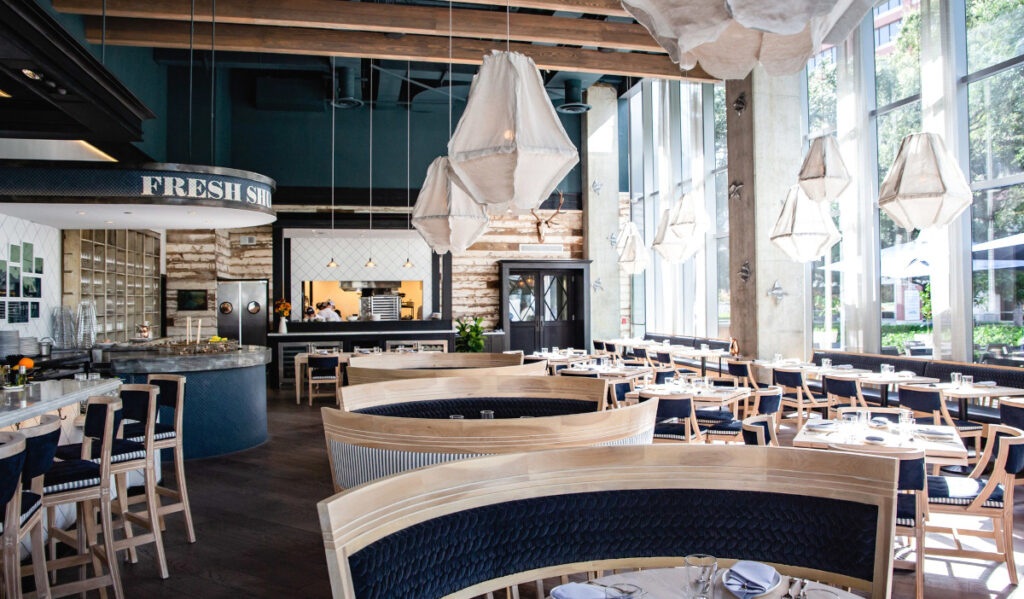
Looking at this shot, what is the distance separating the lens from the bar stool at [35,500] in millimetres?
2807

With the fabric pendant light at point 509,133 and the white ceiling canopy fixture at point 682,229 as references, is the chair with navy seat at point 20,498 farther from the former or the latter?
the white ceiling canopy fixture at point 682,229

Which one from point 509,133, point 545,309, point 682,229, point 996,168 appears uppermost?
point 996,168

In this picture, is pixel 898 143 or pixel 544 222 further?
pixel 544 222

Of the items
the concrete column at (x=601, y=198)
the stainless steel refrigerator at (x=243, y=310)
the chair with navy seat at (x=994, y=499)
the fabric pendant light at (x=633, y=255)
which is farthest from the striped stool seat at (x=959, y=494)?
the stainless steel refrigerator at (x=243, y=310)

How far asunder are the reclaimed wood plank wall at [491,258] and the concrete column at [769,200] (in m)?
6.14

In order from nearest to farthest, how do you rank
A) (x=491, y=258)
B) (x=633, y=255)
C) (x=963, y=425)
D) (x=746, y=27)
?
(x=746, y=27) < (x=963, y=425) < (x=633, y=255) < (x=491, y=258)

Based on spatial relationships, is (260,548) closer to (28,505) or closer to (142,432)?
(142,432)

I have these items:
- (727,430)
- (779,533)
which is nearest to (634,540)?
(779,533)

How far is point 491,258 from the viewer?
1580 cm

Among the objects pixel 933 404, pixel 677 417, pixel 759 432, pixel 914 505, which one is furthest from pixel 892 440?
pixel 933 404

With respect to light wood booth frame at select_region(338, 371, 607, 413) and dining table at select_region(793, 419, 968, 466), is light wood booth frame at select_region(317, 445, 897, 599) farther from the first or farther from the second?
light wood booth frame at select_region(338, 371, 607, 413)

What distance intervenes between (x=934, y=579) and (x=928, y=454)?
0.74 m

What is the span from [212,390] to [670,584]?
248 inches

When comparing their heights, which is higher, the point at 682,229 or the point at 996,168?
the point at 996,168
